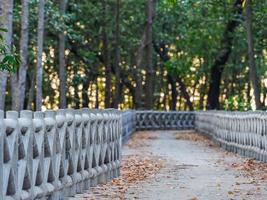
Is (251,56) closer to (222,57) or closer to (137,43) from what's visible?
(222,57)

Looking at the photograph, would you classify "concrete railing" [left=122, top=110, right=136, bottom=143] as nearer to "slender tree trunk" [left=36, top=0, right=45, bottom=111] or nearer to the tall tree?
the tall tree

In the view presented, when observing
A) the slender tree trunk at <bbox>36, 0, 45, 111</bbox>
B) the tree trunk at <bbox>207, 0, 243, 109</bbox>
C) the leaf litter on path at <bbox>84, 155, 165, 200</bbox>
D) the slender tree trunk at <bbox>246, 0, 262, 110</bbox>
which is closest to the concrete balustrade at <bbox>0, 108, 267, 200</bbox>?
the leaf litter on path at <bbox>84, 155, 165, 200</bbox>

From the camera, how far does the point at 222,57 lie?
42531mm

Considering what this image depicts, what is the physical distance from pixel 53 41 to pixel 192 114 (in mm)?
10030

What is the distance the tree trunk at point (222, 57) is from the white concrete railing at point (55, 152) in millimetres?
22815

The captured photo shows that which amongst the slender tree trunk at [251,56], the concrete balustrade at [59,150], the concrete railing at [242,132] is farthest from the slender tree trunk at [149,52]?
the concrete balustrade at [59,150]

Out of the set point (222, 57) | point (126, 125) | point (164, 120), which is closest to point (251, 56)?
point (126, 125)

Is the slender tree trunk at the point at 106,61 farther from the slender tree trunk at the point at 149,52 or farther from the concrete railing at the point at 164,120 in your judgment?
the slender tree trunk at the point at 149,52

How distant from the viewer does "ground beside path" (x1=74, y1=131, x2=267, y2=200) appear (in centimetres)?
1235

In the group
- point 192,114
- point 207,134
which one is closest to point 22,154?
point 207,134

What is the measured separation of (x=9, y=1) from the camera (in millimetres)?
17141

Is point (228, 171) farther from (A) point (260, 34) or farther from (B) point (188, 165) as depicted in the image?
(A) point (260, 34)

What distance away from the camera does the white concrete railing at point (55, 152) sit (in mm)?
8523

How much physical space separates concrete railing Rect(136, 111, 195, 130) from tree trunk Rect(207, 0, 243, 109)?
5.26 feet
